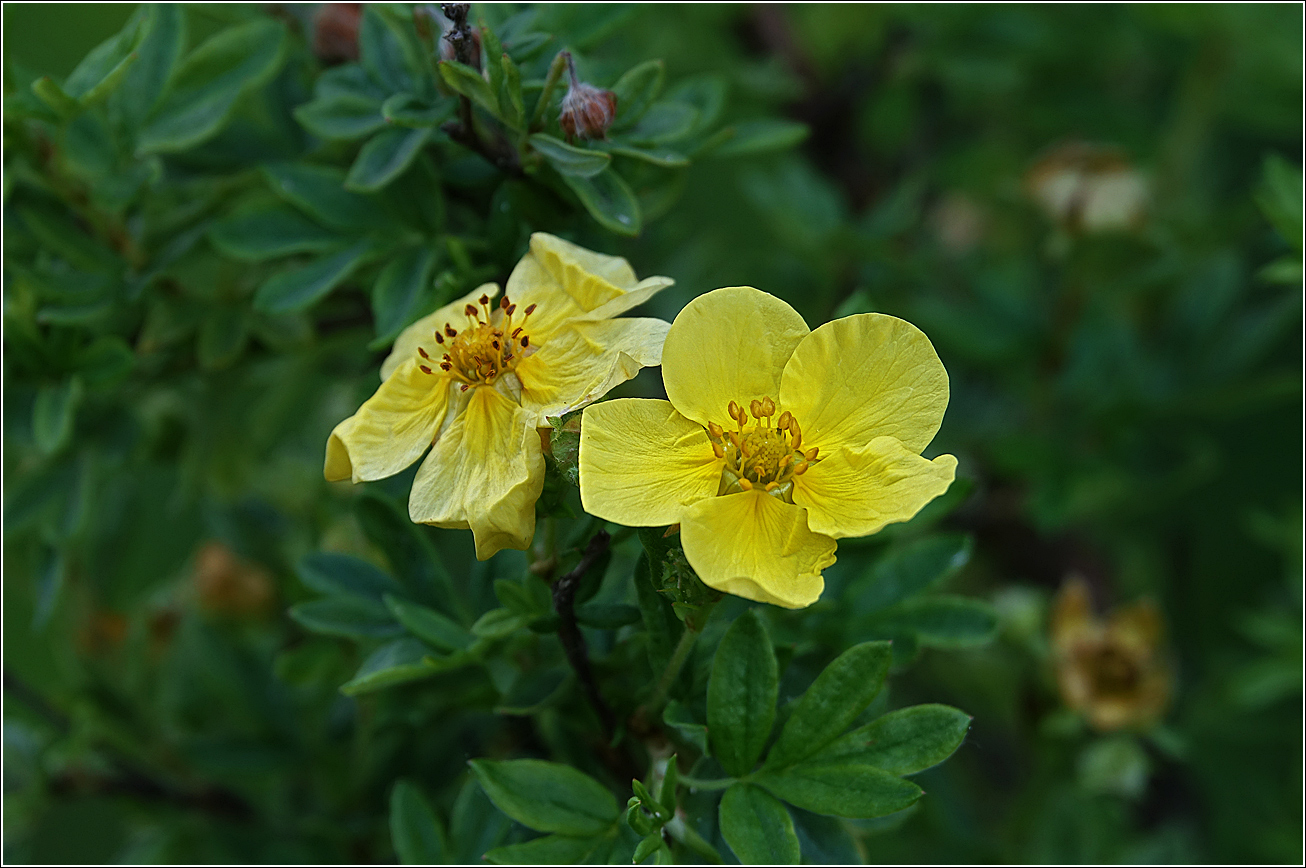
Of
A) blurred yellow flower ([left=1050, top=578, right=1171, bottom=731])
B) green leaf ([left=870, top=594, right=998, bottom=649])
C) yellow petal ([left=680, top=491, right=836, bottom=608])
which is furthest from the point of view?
blurred yellow flower ([left=1050, top=578, right=1171, bottom=731])

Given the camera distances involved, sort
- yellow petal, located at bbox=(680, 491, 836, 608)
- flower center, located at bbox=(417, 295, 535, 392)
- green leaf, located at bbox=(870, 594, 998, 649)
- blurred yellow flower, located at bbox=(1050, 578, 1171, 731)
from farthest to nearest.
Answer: blurred yellow flower, located at bbox=(1050, 578, 1171, 731) → green leaf, located at bbox=(870, 594, 998, 649) → flower center, located at bbox=(417, 295, 535, 392) → yellow petal, located at bbox=(680, 491, 836, 608)

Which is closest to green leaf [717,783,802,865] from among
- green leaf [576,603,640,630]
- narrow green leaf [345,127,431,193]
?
green leaf [576,603,640,630]

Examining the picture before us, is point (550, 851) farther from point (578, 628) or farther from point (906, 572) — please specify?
point (906, 572)

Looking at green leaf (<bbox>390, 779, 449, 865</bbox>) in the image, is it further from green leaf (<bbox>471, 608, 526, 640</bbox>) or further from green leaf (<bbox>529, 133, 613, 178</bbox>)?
green leaf (<bbox>529, 133, 613, 178</bbox>)

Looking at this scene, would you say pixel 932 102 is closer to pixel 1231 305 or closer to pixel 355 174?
pixel 1231 305

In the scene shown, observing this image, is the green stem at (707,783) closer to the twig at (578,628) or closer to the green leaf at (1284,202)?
the twig at (578,628)

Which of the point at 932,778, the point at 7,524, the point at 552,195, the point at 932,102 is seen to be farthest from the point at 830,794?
the point at 932,102

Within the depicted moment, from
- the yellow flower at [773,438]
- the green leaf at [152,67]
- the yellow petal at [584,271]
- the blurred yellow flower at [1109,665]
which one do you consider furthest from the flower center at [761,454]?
the blurred yellow flower at [1109,665]
